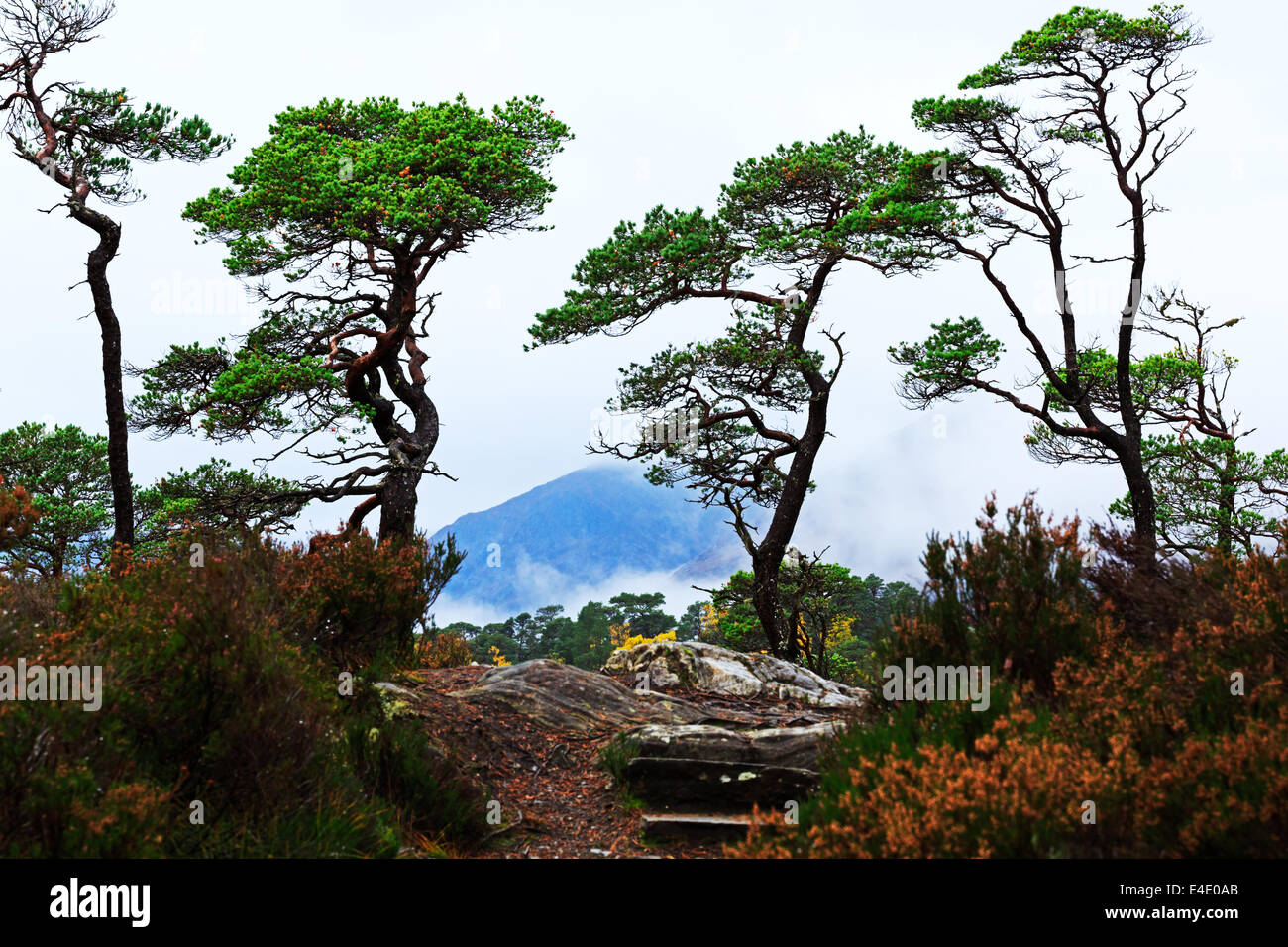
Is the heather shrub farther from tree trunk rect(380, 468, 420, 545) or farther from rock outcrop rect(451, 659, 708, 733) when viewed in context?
tree trunk rect(380, 468, 420, 545)

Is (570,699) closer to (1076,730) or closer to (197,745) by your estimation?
(197,745)

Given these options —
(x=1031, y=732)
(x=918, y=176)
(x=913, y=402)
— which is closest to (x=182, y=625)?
(x=1031, y=732)

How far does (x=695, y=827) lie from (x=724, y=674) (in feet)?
14.9

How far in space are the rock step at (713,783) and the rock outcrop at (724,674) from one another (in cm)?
358

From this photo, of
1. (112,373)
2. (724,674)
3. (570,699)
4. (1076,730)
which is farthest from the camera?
(112,373)

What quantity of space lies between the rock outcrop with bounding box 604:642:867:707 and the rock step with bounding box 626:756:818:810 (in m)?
3.58

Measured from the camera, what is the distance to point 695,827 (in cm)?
704

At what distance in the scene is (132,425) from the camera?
16125 mm

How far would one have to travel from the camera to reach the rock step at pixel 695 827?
6.93m

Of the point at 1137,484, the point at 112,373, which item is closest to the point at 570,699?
the point at 112,373

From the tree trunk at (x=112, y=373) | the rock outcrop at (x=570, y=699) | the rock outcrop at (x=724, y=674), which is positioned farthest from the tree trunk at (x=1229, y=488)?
the tree trunk at (x=112, y=373)

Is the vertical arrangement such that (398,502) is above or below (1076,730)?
above

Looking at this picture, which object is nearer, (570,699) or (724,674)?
(570,699)

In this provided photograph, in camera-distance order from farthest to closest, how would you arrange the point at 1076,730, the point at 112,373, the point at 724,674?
1. the point at 112,373
2. the point at 724,674
3. the point at 1076,730
